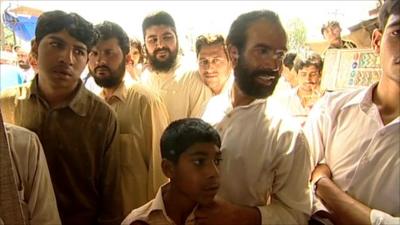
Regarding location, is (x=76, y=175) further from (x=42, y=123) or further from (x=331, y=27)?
(x=331, y=27)

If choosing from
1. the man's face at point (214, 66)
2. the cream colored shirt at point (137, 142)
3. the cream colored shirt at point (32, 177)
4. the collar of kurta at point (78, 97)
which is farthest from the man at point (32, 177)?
the man's face at point (214, 66)

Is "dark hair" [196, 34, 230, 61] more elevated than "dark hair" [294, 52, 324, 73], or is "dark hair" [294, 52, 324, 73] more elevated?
"dark hair" [196, 34, 230, 61]

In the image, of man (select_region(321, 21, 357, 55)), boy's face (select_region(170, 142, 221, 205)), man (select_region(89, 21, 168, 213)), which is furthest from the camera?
man (select_region(321, 21, 357, 55))

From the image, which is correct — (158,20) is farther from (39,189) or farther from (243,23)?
(39,189)

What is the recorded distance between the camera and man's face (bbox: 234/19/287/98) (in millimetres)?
977

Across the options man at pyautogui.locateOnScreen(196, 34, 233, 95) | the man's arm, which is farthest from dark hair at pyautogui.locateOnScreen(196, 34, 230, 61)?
the man's arm

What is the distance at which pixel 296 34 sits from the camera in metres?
1.13

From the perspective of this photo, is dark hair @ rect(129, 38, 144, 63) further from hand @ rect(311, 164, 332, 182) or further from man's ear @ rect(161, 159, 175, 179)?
hand @ rect(311, 164, 332, 182)

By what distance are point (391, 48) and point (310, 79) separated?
0.93ft

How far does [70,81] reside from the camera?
0.99 metres

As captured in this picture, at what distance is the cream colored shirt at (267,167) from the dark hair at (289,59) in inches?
7.0

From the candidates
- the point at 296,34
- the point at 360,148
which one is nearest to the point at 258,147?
the point at 360,148

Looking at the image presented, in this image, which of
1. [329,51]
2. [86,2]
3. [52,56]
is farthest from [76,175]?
[329,51]

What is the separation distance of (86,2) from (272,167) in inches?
25.4
